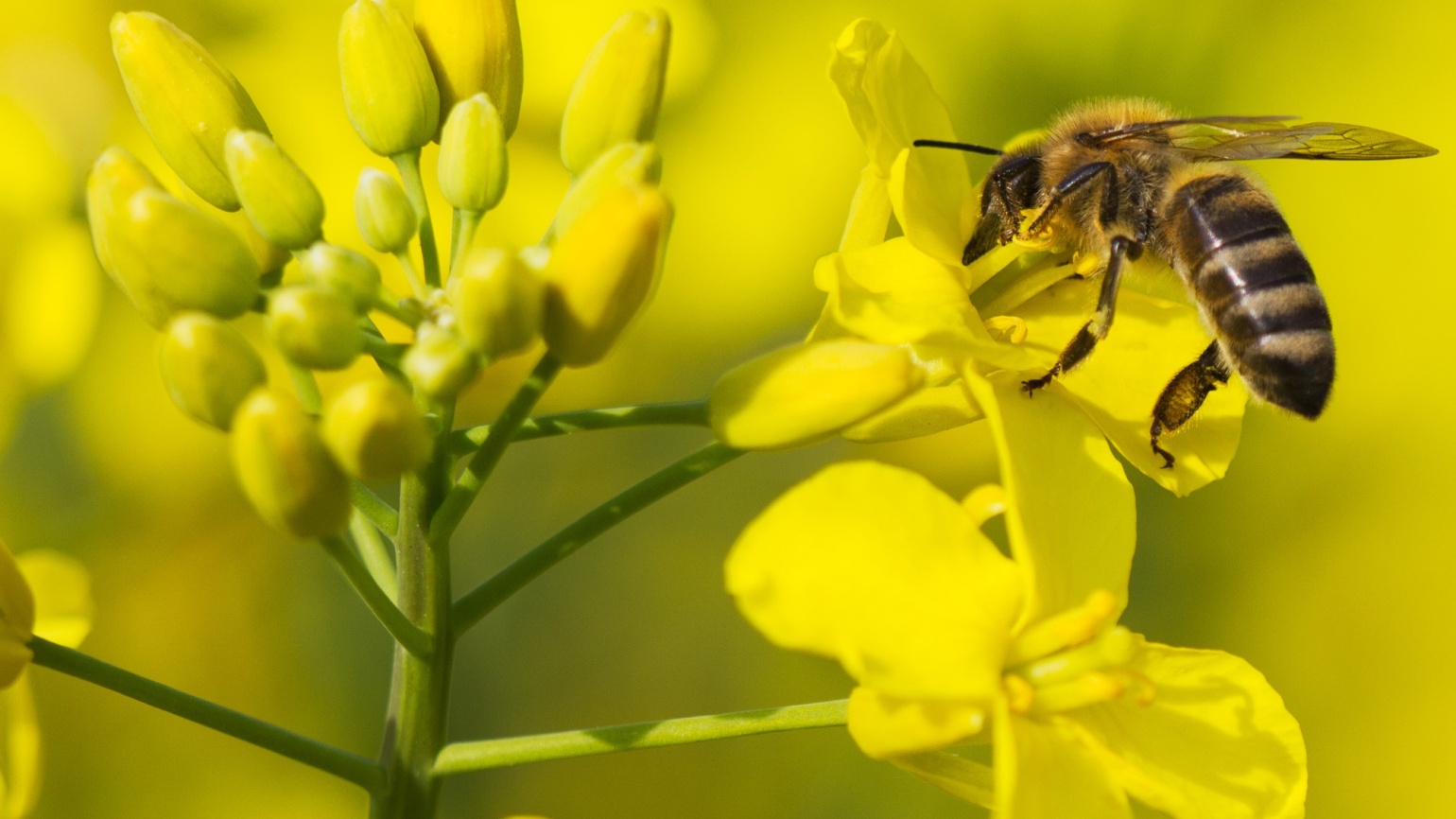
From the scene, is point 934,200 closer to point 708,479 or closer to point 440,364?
point 440,364

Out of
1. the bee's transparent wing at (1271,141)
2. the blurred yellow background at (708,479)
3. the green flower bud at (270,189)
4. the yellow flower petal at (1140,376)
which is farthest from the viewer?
the blurred yellow background at (708,479)

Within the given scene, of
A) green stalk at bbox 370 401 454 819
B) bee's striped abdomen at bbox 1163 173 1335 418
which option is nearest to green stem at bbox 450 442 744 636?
green stalk at bbox 370 401 454 819

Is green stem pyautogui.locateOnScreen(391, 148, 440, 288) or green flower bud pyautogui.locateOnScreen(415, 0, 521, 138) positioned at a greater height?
green flower bud pyautogui.locateOnScreen(415, 0, 521, 138)

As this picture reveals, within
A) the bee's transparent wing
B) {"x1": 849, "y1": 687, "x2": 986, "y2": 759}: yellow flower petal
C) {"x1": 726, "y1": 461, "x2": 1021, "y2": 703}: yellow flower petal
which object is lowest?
{"x1": 849, "y1": 687, "x2": 986, "y2": 759}: yellow flower petal

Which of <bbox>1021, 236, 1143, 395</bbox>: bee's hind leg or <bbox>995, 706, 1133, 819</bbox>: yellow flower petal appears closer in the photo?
<bbox>995, 706, 1133, 819</bbox>: yellow flower petal

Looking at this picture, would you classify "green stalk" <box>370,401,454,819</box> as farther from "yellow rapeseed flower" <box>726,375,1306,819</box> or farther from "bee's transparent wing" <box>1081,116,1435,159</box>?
"bee's transparent wing" <box>1081,116,1435,159</box>

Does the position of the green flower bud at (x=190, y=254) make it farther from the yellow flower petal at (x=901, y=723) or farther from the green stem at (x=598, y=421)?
the yellow flower petal at (x=901, y=723)

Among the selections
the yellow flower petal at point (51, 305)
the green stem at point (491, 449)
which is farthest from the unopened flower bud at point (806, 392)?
the yellow flower petal at point (51, 305)
